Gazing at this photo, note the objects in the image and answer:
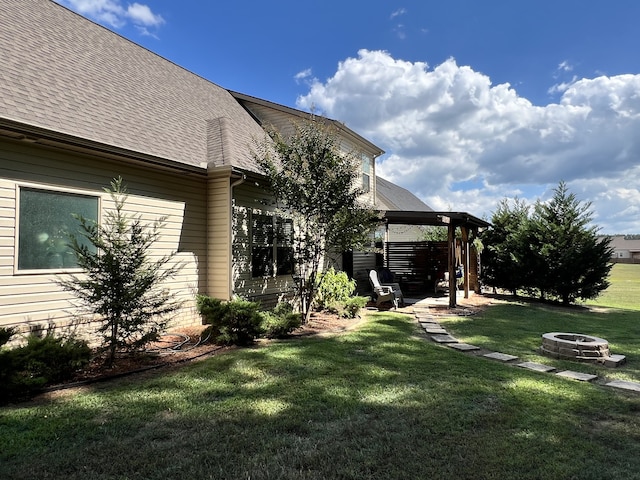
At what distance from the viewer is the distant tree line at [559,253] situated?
12.7 m

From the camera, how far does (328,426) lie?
3.33 meters

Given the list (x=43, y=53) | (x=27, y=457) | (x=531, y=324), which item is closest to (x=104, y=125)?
(x=43, y=53)

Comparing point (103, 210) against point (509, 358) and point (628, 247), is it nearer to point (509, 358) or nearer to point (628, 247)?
point (509, 358)

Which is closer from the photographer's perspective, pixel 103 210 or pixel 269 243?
pixel 103 210

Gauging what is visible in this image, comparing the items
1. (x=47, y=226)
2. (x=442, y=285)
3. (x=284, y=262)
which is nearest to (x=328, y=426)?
(x=47, y=226)

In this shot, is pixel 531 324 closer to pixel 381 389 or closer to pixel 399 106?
pixel 381 389

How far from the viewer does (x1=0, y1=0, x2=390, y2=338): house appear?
5.27 m

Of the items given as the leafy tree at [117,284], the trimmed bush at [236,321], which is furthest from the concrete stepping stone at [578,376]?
the leafy tree at [117,284]

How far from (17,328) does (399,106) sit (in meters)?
16.7

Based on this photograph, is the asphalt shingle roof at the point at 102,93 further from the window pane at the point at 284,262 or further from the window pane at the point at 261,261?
the window pane at the point at 284,262

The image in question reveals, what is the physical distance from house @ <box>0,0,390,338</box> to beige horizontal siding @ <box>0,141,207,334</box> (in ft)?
0.05

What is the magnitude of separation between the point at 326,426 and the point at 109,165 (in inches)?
219

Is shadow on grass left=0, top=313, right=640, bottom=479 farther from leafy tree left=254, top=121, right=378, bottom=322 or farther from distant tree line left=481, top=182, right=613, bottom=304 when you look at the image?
distant tree line left=481, top=182, right=613, bottom=304

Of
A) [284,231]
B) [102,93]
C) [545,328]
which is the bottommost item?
[545,328]
